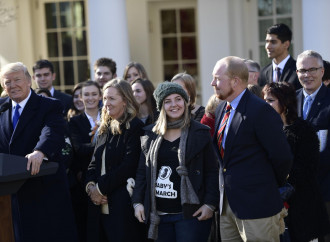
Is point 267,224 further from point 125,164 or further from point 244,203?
point 125,164

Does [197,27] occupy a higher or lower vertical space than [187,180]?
higher

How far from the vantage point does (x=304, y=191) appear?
4.75m

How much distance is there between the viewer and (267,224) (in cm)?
412

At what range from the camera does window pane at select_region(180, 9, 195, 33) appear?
10922 millimetres

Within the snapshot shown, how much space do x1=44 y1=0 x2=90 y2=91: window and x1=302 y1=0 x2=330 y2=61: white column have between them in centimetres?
480

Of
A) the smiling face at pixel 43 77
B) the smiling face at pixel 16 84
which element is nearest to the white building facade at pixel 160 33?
the smiling face at pixel 43 77

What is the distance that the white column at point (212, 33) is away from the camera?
1005cm

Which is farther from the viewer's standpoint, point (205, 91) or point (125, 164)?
point (205, 91)

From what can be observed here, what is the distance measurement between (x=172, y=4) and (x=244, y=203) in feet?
24.2

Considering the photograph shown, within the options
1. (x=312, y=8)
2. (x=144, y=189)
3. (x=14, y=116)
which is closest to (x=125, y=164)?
(x=144, y=189)

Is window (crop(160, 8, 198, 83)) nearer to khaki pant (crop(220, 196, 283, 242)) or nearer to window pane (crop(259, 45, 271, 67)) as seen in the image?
window pane (crop(259, 45, 271, 67))

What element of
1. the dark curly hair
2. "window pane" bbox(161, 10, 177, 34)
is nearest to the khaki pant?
the dark curly hair

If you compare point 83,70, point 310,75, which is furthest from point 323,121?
point 83,70

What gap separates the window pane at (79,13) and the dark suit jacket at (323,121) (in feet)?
22.6
